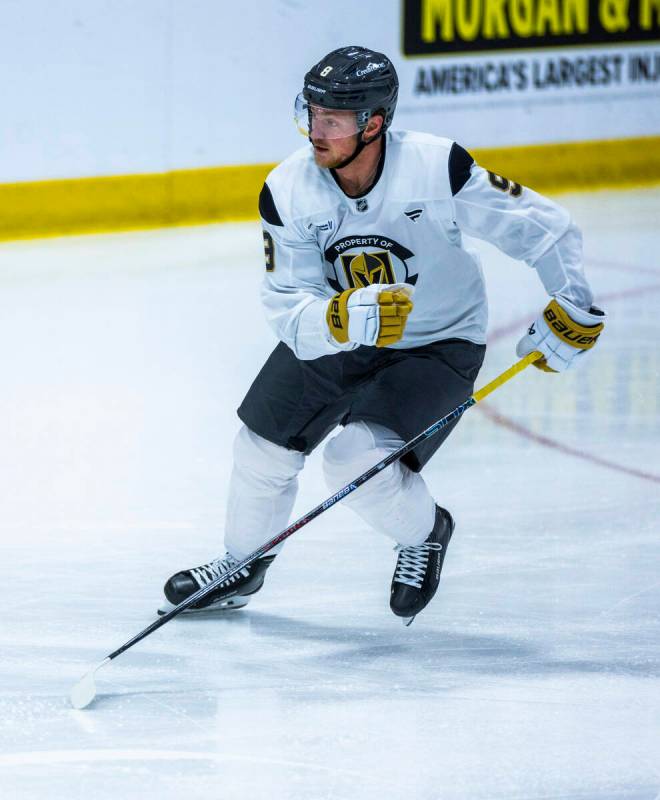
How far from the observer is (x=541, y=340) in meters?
2.71

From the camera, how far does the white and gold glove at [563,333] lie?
2646 mm

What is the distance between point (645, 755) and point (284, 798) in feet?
1.86

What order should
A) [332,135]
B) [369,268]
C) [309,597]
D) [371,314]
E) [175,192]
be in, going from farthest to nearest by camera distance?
[175,192]
[309,597]
[369,268]
[332,135]
[371,314]

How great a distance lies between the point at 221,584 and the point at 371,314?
663 millimetres

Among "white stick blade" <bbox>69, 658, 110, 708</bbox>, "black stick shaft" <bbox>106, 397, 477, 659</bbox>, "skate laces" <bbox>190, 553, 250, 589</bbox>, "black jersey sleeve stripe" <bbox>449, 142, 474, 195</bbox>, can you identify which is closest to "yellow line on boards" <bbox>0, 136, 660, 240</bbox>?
"skate laces" <bbox>190, 553, 250, 589</bbox>

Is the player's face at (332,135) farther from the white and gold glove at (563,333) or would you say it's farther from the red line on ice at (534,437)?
the red line on ice at (534,437)

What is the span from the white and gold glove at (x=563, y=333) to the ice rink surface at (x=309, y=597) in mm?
507

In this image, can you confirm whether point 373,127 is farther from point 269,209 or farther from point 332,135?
point 269,209

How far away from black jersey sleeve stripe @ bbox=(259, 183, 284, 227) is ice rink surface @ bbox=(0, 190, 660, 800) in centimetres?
76

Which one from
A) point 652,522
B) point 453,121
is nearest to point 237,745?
point 652,522

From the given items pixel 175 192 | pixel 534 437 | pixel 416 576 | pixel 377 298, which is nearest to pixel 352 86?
pixel 377 298

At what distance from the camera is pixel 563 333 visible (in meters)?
2.67

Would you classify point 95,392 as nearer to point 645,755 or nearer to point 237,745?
point 237,745

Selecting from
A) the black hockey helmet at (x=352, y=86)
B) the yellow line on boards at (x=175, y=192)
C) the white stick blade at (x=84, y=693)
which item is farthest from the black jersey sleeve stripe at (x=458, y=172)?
the yellow line on boards at (x=175, y=192)
